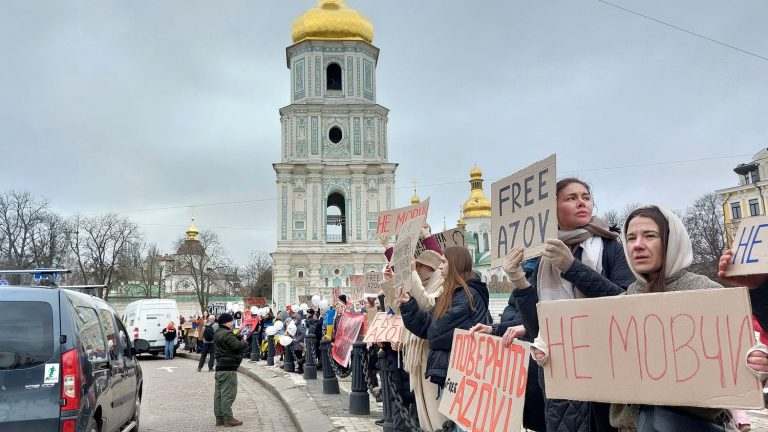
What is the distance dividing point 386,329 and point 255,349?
45.8ft

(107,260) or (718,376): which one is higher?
(107,260)

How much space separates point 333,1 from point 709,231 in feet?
112

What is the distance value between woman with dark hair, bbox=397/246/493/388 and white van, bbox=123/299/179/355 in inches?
828

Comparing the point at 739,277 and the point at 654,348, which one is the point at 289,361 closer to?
the point at 654,348

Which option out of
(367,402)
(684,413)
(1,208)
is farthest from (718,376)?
(1,208)

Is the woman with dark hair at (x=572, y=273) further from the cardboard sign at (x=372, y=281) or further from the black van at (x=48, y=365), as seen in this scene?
the cardboard sign at (x=372, y=281)

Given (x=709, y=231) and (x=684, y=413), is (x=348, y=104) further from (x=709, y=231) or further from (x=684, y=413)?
(x=684, y=413)

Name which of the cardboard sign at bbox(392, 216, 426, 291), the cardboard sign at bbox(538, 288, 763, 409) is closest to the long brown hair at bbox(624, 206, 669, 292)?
the cardboard sign at bbox(538, 288, 763, 409)

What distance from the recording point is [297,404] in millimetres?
10375

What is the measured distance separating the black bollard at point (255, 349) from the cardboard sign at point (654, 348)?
18.3 meters

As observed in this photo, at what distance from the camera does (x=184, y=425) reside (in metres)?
9.69

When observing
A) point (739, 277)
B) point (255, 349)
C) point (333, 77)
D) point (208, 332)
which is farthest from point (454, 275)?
point (333, 77)

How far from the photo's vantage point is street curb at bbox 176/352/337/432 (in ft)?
27.7

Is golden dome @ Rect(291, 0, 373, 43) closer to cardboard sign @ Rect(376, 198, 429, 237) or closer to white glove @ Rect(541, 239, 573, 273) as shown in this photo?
cardboard sign @ Rect(376, 198, 429, 237)
